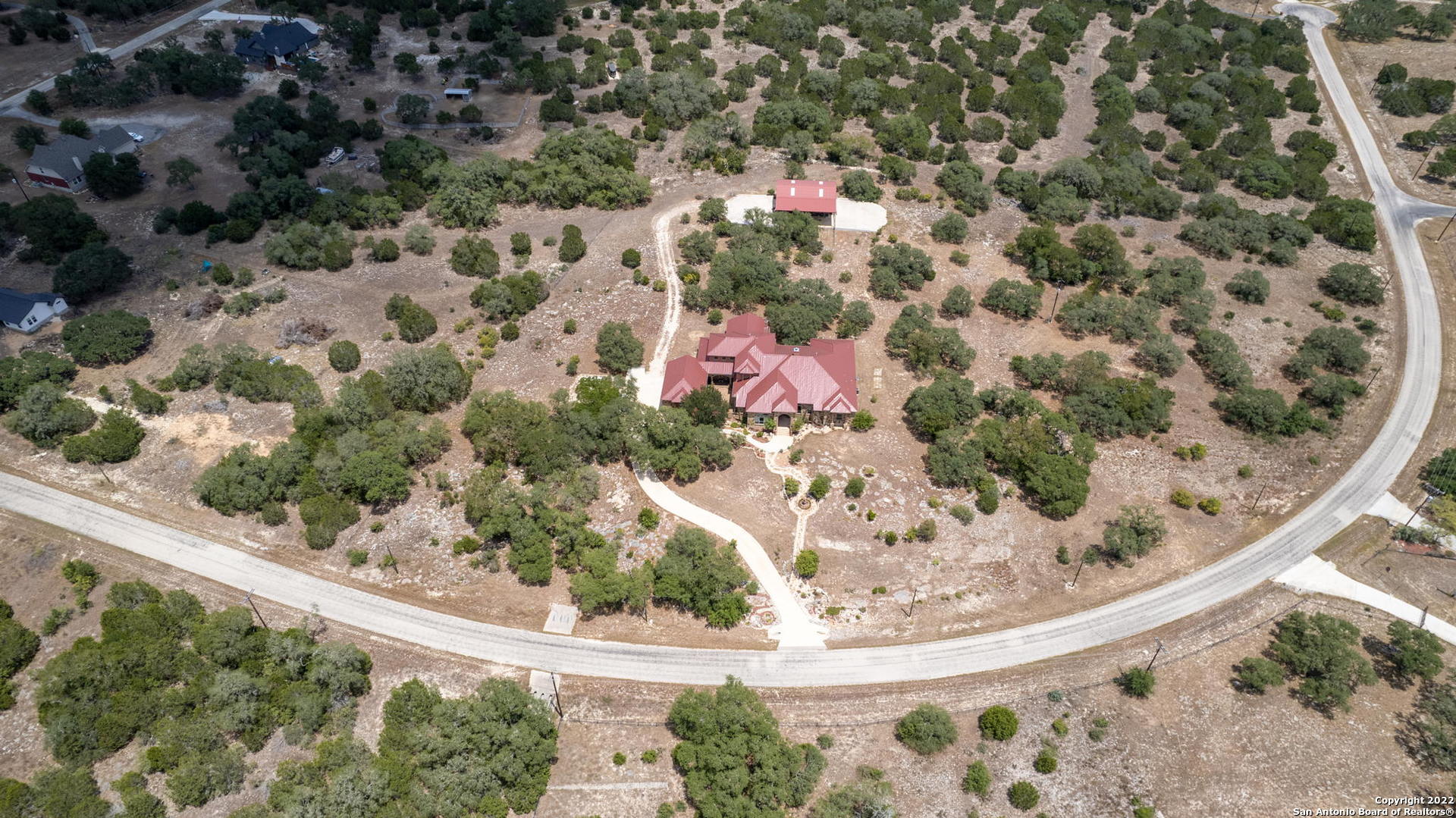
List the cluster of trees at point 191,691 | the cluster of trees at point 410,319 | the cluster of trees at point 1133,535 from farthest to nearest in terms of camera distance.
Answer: the cluster of trees at point 410,319 < the cluster of trees at point 1133,535 < the cluster of trees at point 191,691

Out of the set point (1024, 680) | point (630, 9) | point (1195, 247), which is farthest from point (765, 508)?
point (630, 9)

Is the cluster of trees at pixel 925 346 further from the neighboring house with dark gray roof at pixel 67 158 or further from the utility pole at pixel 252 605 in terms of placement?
the neighboring house with dark gray roof at pixel 67 158

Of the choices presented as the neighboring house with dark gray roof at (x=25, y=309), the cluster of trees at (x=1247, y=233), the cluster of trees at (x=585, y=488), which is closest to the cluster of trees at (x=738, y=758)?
the cluster of trees at (x=585, y=488)

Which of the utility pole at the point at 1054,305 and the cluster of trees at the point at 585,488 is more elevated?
the utility pole at the point at 1054,305

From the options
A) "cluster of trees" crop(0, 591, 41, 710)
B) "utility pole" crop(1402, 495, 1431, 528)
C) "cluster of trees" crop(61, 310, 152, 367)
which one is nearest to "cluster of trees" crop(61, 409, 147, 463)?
"cluster of trees" crop(61, 310, 152, 367)

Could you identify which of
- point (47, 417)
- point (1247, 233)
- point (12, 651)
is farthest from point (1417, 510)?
point (47, 417)

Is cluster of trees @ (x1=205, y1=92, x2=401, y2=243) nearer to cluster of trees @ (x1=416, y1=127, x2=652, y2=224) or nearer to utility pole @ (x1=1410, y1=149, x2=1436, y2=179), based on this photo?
cluster of trees @ (x1=416, y1=127, x2=652, y2=224)

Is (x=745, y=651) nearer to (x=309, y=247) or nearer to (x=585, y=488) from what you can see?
(x=585, y=488)
